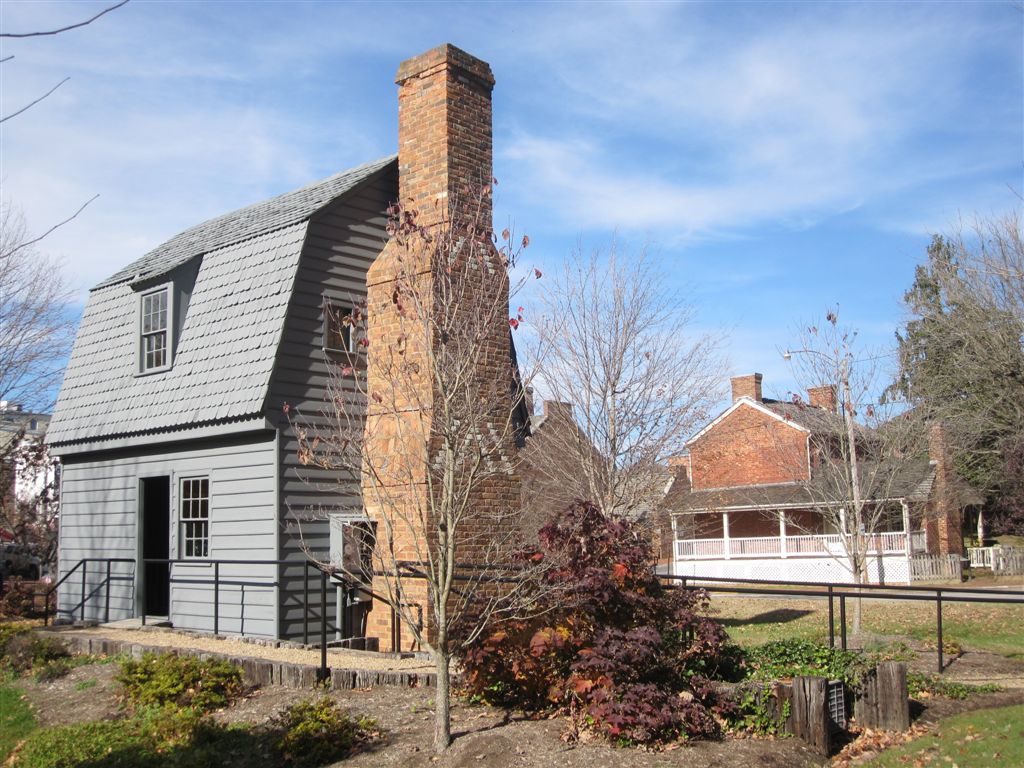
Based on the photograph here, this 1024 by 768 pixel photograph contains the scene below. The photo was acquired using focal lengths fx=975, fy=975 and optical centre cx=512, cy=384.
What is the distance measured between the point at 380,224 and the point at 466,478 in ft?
23.5

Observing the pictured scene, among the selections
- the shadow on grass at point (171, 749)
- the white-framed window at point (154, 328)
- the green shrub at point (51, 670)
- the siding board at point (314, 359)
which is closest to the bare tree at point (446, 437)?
the shadow on grass at point (171, 749)

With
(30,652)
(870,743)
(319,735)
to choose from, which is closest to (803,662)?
(870,743)

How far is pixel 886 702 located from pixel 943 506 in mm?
21925

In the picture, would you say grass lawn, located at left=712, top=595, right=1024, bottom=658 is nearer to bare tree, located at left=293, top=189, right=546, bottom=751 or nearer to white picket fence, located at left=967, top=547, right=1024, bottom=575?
bare tree, located at left=293, top=189, right=546, bottom=751

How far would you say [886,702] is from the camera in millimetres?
8352

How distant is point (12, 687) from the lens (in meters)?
11.2

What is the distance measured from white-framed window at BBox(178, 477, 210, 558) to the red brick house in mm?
8644

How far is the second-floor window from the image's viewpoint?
15.3 meters

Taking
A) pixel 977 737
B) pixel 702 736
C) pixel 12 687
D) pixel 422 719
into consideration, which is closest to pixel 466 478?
pixel 422 719

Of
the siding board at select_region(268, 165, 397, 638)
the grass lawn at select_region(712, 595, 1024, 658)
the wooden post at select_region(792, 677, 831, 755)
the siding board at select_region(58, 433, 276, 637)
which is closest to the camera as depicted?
the wooden post at select_region(792, 677, 831, 755)

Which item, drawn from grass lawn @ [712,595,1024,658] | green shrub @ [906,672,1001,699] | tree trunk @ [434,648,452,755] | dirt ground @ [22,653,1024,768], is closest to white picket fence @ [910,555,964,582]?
grass lawn @ [712,595,1024,658]

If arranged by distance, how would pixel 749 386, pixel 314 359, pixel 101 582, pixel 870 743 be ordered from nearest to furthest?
pixel 870 743
pixel 314 359
pixel 101 582
pixel 749 386

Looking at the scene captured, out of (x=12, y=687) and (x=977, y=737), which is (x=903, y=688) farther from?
(x=12, y=687)

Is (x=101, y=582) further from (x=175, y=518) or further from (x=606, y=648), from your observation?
(x=606, y=648)
